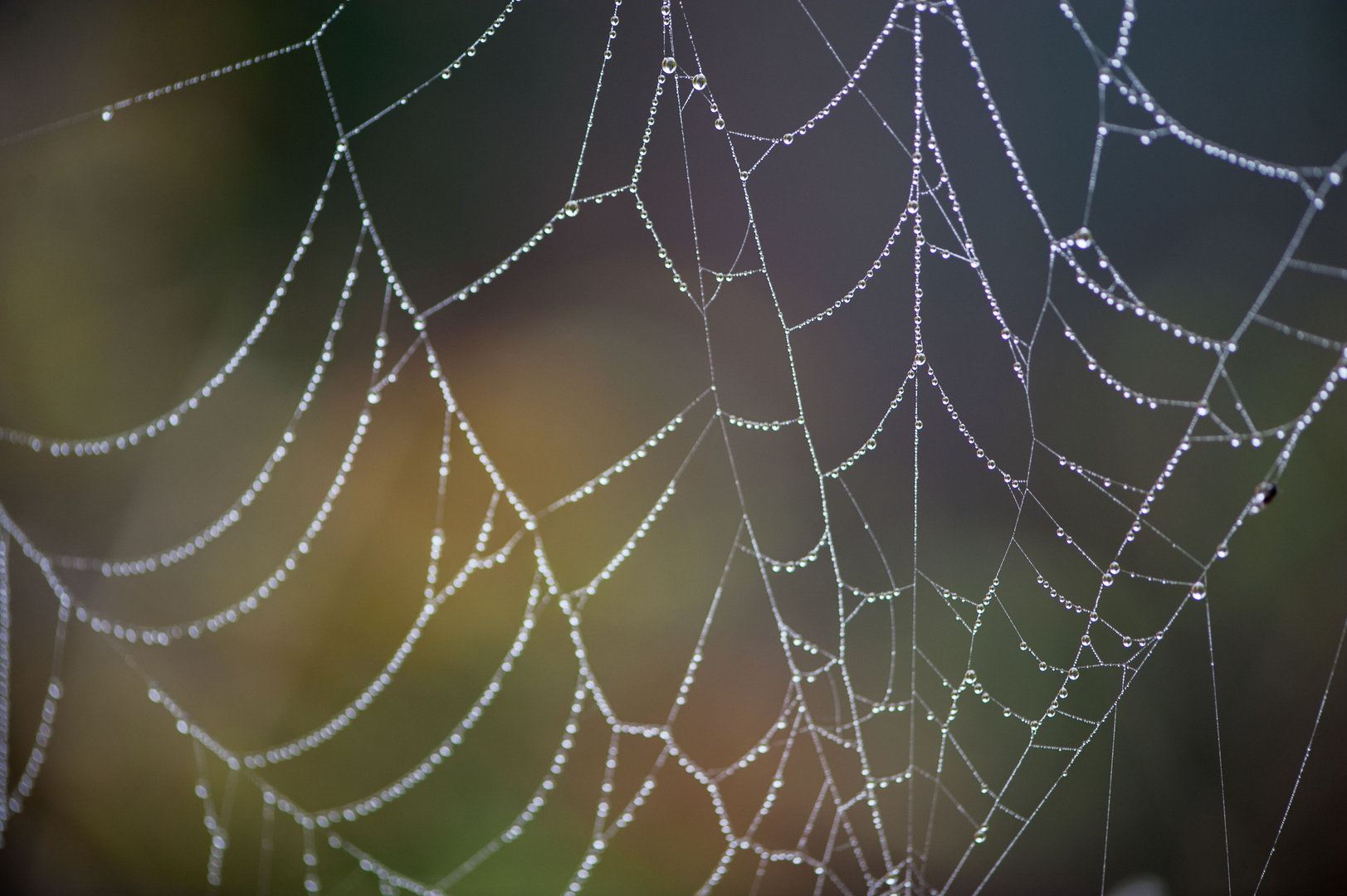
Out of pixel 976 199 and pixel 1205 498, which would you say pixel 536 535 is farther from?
pixel 1205 498

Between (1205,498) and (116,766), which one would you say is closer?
(1205,498)

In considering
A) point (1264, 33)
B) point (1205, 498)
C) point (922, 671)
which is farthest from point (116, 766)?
point (1264, 33)

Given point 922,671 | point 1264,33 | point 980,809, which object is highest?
point 1264,33

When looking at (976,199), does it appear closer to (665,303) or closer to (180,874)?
(665,303)

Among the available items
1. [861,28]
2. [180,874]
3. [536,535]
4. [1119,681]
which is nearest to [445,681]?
[536,535]

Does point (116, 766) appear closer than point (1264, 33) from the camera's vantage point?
No

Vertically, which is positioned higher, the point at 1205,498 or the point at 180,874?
the point at 1205,498
